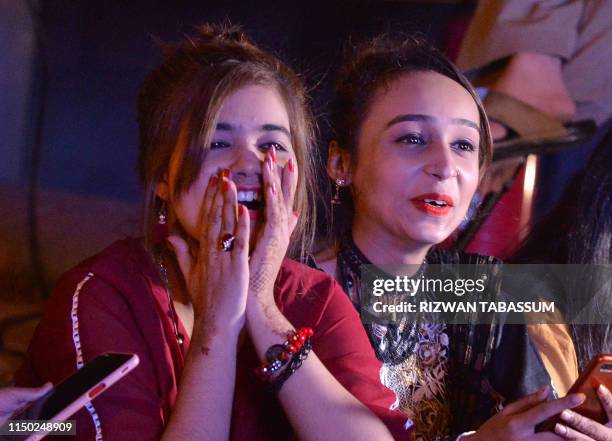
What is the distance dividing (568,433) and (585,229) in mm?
701

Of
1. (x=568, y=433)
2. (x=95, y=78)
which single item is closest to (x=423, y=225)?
(x=568, y=433)

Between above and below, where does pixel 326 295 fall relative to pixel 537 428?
above

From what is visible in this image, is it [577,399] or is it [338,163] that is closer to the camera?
[577,399]

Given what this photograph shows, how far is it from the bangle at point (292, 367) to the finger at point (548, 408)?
13.8 inches

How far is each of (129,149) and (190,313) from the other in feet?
1.45

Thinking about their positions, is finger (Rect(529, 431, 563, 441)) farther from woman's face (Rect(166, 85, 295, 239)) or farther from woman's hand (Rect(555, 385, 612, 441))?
woman's face (Rect(166, 85, 295, 239))

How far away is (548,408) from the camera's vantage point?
1.00 meters

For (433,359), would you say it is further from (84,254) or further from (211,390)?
(84,254)

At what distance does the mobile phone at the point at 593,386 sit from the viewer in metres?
0.96

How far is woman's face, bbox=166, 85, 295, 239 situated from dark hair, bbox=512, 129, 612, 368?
802 millimetres

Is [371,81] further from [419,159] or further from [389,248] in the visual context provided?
[389,248]

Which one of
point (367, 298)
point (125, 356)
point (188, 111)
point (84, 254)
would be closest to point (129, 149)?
point (84, 254)

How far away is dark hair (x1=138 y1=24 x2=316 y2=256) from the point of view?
3.28 ft

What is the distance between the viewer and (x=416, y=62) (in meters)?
1.29
